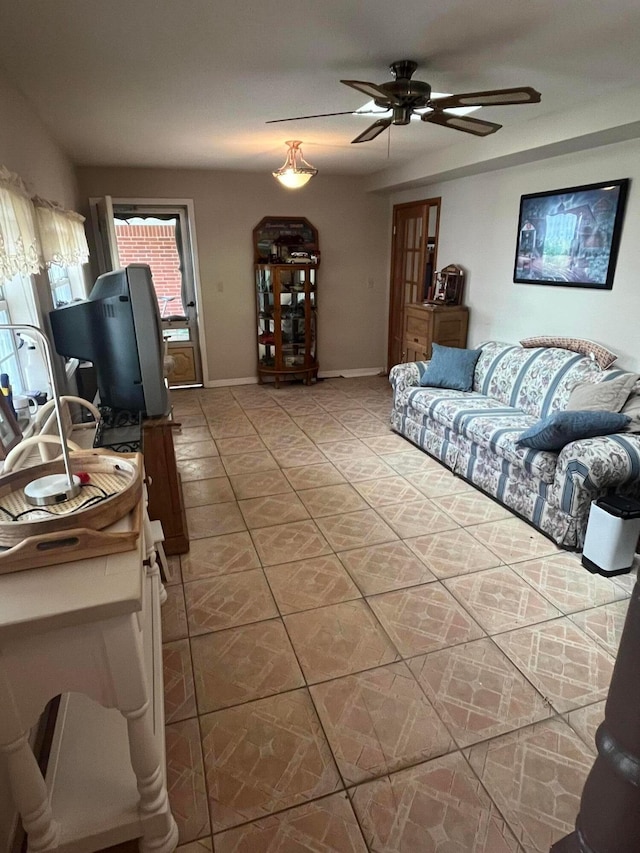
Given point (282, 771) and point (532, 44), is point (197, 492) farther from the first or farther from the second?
point (532, 44)

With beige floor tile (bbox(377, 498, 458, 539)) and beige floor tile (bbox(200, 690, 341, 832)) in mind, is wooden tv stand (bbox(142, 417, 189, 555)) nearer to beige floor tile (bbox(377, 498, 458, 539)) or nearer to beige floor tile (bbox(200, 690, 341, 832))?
beige floor tile (bbox(200, 690, 341, 832))

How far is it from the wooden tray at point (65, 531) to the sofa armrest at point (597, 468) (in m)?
2.14

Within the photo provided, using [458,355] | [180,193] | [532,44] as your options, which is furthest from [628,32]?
[180,193]

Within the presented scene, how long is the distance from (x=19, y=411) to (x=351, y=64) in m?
2.20

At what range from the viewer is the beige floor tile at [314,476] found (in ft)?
11.5

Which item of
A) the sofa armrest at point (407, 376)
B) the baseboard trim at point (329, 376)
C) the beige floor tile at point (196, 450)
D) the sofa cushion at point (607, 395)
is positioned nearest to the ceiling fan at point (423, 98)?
the sofa cushion at point (607, 395)

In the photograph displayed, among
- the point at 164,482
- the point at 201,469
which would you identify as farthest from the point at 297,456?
the point at 164,482

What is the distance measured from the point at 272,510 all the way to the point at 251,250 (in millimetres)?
3696

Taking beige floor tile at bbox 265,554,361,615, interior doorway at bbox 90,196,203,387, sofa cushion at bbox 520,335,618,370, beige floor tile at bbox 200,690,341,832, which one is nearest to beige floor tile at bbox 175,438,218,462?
beige floor tile at bbox 265,554,361,615

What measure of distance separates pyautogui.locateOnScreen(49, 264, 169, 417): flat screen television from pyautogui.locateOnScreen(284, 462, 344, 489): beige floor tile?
4.02ft

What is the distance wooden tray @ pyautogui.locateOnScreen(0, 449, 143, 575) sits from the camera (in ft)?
3.52

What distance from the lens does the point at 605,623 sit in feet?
7.08

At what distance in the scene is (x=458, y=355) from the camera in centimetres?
422

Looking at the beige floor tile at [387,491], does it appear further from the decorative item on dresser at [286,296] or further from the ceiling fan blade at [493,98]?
the decorative item on dresser at [286,296]
